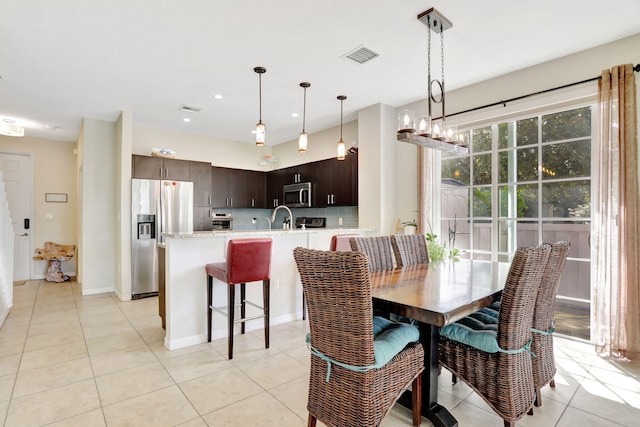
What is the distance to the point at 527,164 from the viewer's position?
355cm

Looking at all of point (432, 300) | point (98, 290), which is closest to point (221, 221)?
point (98, 290)

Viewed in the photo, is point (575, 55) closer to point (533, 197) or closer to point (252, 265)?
point (533, 197)

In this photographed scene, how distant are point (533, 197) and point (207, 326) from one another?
142 inches

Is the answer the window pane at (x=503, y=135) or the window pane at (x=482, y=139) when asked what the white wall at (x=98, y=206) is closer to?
the window pane at (x=482, y=139)

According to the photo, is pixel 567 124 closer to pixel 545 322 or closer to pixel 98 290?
pixel 545 322

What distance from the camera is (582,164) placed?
3201 millimetres

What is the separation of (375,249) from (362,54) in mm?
1876

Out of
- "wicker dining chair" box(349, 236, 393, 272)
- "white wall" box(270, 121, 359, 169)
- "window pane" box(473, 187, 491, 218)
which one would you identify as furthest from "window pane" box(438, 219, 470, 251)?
"white wall" box(270, 121, 359, 169)

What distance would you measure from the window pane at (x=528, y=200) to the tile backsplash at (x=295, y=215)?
7.83 feet

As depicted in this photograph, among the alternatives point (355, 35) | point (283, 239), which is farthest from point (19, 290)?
point (355, 35)

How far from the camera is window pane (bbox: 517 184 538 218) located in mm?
3479

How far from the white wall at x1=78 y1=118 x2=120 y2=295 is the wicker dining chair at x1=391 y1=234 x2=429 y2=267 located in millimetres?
4634

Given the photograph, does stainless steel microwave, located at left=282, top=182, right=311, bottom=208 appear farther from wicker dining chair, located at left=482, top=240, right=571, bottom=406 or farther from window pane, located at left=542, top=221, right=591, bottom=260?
wicker dining chair, located at left=482, top=240, right=571, bottom=406

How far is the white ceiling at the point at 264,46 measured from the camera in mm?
2465
